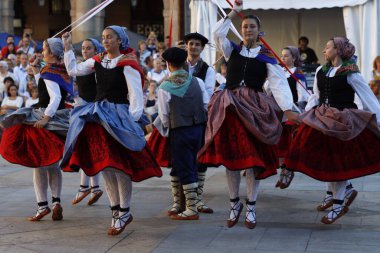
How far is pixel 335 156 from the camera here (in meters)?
7.92

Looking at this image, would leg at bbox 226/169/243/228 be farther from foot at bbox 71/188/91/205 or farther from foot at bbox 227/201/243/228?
foot at bbox 71/188/91/205

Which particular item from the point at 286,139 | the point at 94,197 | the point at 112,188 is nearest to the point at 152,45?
the point at 286,139

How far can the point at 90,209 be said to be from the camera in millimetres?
9086

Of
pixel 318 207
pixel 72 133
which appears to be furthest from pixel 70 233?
pixel 318 207

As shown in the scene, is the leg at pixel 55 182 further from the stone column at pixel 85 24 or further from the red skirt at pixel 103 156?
the stone column at pixel 85 24

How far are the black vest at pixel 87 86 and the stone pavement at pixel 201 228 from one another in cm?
118

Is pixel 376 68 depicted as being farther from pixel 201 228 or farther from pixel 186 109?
pixel 201 228

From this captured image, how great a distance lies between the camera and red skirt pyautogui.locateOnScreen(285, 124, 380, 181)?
25.9 feet

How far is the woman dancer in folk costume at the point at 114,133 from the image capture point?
24.4ft

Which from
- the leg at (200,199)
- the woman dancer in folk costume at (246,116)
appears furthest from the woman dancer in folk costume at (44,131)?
the woman dancer in folk costume at (246,116)

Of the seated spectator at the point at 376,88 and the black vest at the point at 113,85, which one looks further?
the seated spectator at the point at 376,88

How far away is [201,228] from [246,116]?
3.65 ft

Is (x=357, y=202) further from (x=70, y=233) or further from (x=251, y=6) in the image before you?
(x=251, y=6)

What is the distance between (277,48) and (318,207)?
27.4 feet
